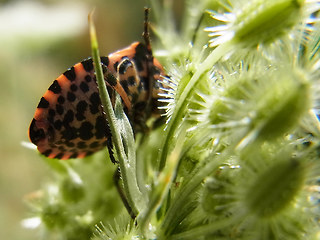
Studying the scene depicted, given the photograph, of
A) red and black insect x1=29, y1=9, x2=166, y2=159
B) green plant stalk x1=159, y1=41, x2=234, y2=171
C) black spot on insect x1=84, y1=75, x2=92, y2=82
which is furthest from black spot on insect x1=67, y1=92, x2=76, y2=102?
green plant stalk x1=159, y1=41, x2=234, y2=171

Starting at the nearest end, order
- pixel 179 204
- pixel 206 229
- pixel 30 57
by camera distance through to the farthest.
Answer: pixel 206 229 → pixel 179 204 → pixel 30 57

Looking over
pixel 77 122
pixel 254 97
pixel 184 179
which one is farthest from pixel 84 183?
pixel 254 97

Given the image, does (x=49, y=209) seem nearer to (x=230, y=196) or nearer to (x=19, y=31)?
(x=230, y=196)

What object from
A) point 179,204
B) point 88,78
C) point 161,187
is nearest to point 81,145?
point 88,78

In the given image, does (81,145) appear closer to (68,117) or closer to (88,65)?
(68,117)

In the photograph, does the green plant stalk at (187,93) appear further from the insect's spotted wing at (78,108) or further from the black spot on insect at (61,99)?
the black spot on insect at (61,99)

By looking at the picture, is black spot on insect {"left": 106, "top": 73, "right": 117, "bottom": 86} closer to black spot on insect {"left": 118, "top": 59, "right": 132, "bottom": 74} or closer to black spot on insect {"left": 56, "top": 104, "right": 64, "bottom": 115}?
black spot on insect {"left": 118, "top": 59, "right": 132, "bottom": 74}
